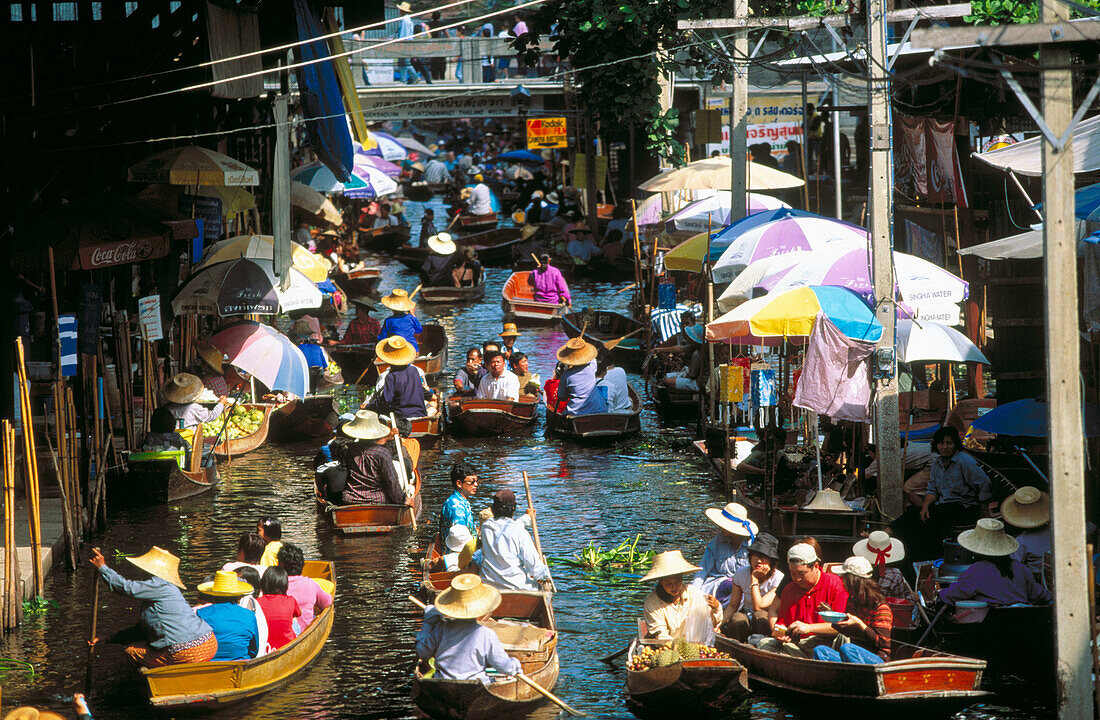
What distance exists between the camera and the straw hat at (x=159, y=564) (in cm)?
969

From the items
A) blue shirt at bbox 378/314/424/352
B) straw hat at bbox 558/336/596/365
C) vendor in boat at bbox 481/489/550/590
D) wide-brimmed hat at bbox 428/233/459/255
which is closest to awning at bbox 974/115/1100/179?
vendor in boat at bbox 481/489/550/590

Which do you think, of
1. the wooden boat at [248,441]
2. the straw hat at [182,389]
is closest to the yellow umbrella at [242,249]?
the wooden boat at [248,441]

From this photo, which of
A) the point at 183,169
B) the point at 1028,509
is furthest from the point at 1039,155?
the point at 183,169

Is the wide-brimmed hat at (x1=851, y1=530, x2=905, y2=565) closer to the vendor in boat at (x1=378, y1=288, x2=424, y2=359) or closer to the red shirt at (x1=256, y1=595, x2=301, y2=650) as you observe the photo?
the red shirt at (x1=256, y1=595, x2=301, y2=650)

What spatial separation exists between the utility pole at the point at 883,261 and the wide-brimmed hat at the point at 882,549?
1.85m

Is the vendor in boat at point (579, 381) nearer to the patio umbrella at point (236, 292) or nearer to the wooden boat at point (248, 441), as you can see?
the patio umbrella at point (236, 292)

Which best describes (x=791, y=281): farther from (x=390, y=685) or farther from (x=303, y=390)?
(x=390, y=685)

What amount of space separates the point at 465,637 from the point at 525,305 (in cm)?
1907

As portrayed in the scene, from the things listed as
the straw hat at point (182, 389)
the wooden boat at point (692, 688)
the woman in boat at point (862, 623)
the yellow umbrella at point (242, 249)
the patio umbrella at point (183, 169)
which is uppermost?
the patio umbrella at point (183, 169)

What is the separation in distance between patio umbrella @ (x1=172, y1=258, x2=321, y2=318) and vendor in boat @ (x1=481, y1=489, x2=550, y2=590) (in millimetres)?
7058

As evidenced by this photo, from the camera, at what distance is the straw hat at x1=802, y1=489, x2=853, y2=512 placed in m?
12.5

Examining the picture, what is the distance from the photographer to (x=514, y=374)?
65.0 ft

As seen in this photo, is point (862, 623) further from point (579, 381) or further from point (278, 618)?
point (579, 381)

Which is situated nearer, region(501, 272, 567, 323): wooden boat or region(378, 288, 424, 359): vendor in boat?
region(378, 288, 424, 359): vendor in boat
